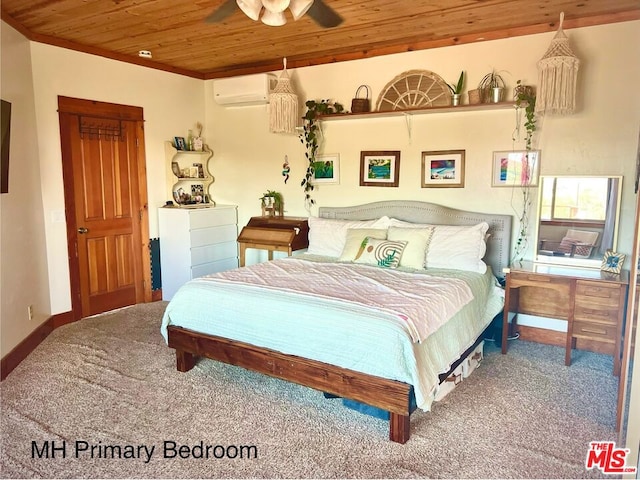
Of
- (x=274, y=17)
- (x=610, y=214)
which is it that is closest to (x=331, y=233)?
(x=274, y=17)

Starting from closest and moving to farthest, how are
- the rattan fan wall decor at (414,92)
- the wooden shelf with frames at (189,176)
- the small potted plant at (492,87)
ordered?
the small potted plant at (492,87) → the rattan fan wall decor at (414,92) → the wooden shelf with frames at (189,176)

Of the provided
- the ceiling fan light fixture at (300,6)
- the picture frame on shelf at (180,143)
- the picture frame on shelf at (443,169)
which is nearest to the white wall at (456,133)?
the picture frame on shelf at (443,169)

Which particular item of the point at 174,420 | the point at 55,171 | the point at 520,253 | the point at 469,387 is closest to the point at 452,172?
the point at 520,253

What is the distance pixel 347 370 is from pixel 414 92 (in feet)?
9.50

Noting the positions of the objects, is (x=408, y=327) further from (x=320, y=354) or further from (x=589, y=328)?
(x=589, y=328)

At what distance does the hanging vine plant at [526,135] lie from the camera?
373 cm

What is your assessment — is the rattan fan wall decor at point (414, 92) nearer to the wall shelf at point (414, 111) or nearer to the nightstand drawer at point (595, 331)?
the wall shelf at point (414, 111)

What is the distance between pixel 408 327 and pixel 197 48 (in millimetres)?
3464

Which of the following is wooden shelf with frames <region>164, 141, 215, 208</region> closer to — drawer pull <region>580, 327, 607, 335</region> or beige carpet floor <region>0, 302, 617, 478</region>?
beige carpet floor <region>0, 302, 617, 478</region>

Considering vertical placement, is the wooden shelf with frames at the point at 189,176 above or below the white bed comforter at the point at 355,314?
above

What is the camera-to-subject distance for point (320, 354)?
2.64 metres

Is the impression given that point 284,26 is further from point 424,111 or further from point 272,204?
point 272,204

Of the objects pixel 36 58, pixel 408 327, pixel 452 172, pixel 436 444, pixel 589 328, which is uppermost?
pixel 36 58

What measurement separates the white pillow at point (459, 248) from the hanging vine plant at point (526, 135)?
38cm
